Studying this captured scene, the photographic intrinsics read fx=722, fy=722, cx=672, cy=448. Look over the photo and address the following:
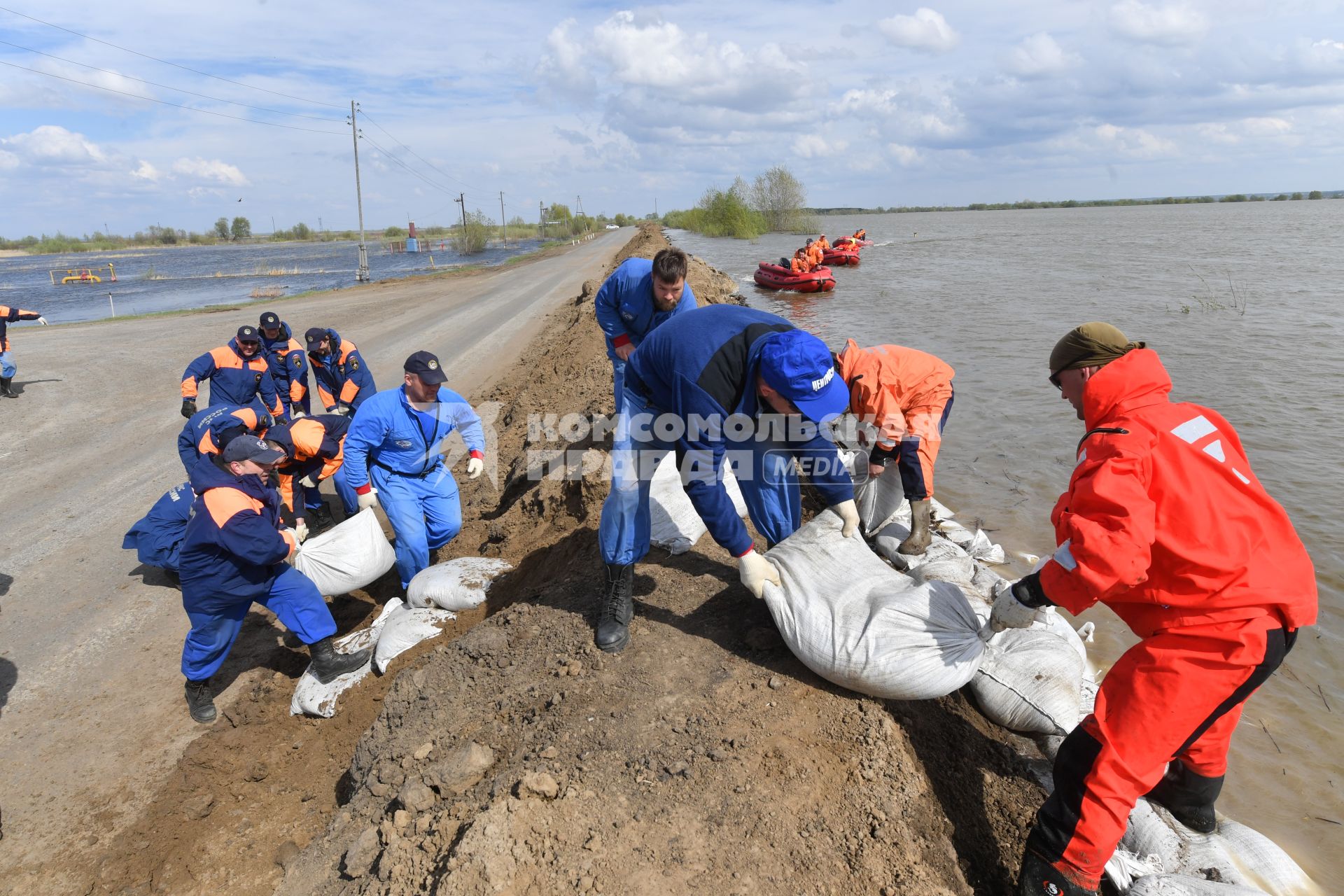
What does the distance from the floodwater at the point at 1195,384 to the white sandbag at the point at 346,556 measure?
390 centimetres

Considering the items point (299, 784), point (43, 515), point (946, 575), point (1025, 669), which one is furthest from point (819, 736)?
point (43, 515)

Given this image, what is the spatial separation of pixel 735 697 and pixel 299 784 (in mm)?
2015

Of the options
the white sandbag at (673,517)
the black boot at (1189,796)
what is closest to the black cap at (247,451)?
the white sandbag at (673,517)

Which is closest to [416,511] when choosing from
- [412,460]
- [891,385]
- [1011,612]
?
[412,460]

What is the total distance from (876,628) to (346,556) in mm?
2947

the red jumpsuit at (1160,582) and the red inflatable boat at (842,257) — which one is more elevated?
the red inflatable boat at (842,257)

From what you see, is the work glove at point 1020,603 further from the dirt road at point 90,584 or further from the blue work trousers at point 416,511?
the dirt road at point 90,584

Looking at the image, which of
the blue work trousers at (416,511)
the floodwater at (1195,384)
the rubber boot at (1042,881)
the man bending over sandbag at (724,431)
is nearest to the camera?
the rubber boot at (1042,881)

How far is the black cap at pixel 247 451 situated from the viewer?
3.32 meters

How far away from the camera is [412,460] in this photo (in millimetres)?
4488

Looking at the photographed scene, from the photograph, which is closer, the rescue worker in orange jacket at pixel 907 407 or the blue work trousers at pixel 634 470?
the blue work trousers at pixel 634 470

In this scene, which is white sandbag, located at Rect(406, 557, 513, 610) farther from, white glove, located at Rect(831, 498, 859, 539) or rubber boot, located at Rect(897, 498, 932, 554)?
rubber boot, located at Rect(897, 498, 932, 554)

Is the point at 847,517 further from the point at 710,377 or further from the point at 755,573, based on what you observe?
the point at 710,377

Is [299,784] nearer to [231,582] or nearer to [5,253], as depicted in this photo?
[231,582]
